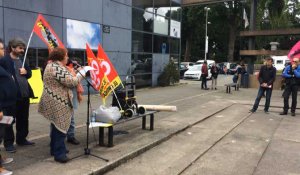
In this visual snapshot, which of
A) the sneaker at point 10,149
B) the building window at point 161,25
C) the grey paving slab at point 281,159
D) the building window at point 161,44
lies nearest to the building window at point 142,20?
the building window at point 161,25

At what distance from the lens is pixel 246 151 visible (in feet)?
21.5

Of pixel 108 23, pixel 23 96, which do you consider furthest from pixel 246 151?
pixel 108 23

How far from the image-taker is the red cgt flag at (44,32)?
6078 millimetres

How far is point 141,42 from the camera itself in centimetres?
1922

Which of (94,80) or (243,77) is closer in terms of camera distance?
(94,80)

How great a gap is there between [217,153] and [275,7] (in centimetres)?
2329

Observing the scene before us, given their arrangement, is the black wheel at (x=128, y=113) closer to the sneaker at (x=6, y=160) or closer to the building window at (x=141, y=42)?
the sneaker at (x=6, y=160)

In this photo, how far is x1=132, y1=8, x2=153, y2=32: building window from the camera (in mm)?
18484

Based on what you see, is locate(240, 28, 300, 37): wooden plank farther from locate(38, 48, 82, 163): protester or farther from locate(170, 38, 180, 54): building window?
locate(38, 48, 82, 163): protester

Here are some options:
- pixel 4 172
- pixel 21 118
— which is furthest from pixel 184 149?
pixel 4 172

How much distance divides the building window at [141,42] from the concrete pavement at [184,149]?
9.13 meters

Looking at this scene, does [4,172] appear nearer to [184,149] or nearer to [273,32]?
[184,149]

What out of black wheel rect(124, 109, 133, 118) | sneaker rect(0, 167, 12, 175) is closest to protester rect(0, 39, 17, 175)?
sneaker rect(0, 167, 12, 175)

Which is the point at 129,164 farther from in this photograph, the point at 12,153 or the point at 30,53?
the point at 30,53
